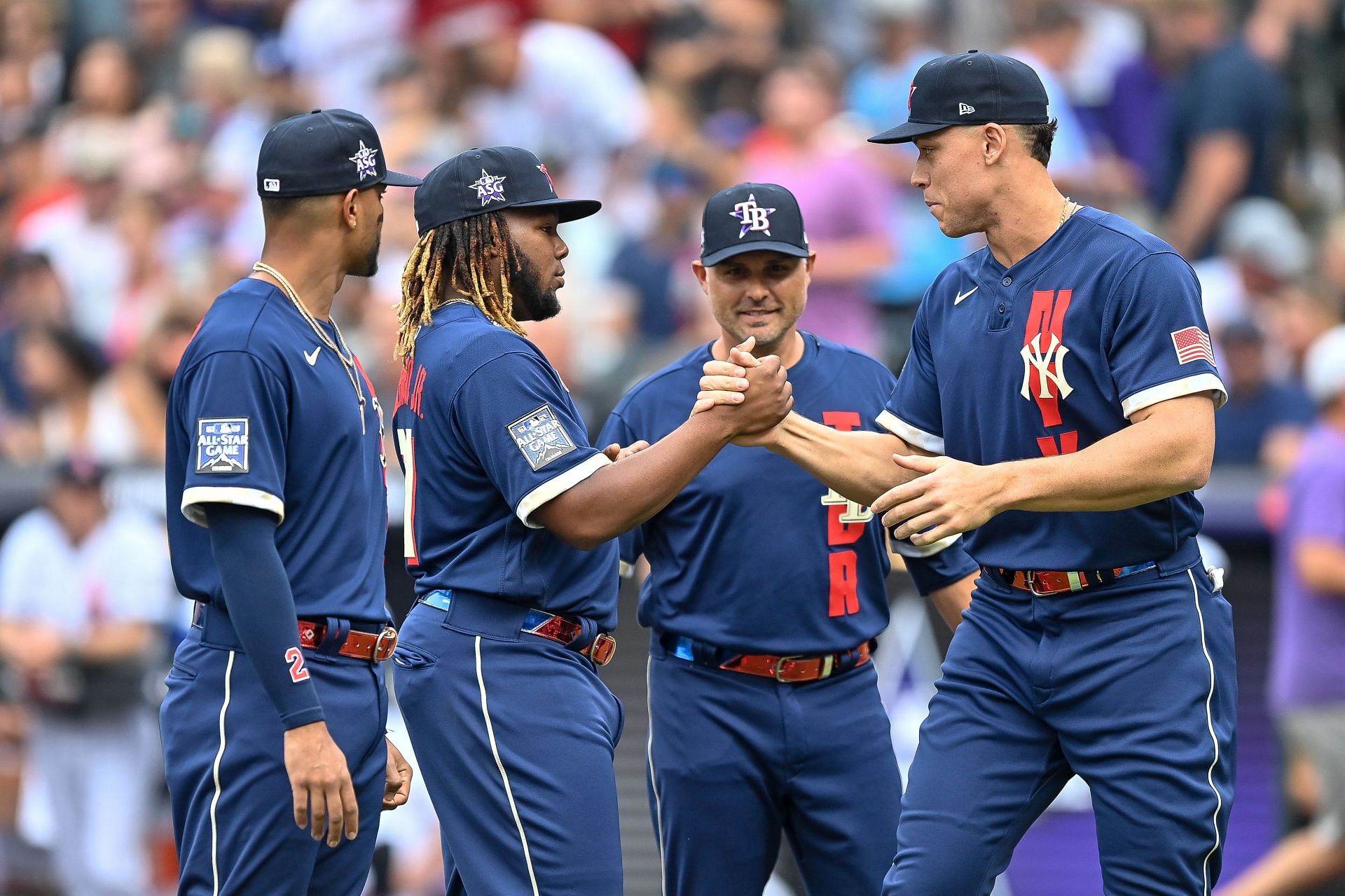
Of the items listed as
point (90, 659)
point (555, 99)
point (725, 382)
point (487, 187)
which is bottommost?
point (90, 659)

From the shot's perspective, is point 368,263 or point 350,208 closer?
point 350,208

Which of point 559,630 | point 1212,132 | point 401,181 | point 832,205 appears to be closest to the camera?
point 559,630

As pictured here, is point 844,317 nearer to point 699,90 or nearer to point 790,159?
point 790,159

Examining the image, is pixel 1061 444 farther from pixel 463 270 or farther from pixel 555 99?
pixel 555 99

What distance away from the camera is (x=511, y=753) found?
4699 mm

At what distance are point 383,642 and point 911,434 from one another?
1.54m

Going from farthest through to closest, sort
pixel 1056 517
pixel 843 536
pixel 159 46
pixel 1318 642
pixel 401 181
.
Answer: pixel 159 46
pixel 1318 642
pixel 843 536
pixel 401 181
pixel 1056 517

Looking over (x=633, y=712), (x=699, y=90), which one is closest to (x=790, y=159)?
(x=699, y=90)

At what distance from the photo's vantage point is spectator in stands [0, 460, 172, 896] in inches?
351

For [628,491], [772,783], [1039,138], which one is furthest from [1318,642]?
[628,491]

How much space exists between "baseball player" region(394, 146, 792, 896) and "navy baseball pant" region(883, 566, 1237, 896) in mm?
819

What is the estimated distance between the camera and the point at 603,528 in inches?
181

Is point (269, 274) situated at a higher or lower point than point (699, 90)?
lower

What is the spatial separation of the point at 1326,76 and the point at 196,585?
8818 millimetres
